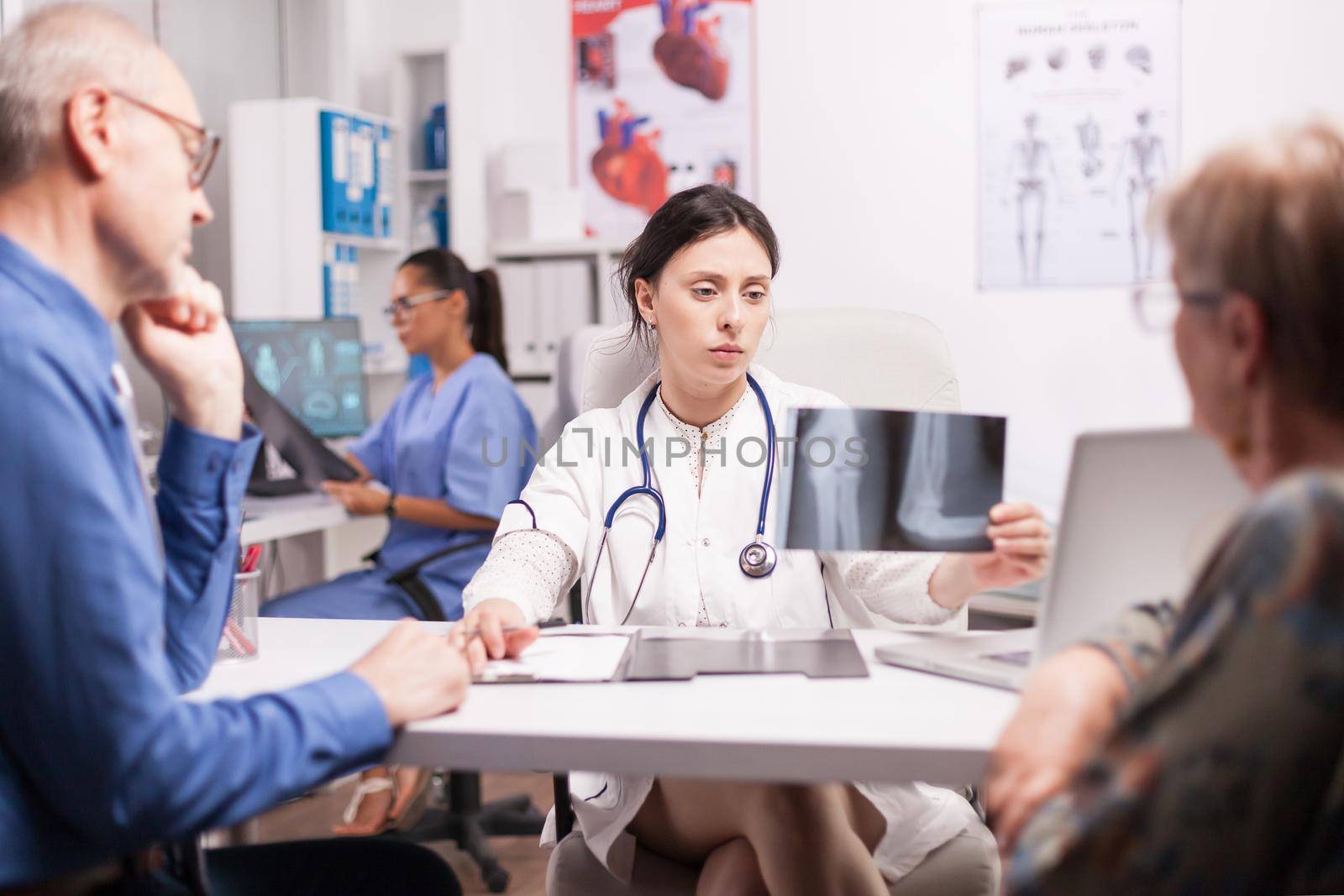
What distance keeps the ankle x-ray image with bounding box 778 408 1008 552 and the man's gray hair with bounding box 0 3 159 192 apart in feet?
2.26

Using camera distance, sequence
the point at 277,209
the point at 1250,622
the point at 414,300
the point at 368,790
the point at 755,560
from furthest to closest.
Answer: the point at 277,209 → the point at 414,300 → the point at 368,790 → the point at 755,560 → the point at 1250,622

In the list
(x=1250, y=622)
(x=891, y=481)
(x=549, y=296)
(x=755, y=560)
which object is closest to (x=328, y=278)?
(x=549, y=296)

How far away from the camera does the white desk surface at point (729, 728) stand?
967mm

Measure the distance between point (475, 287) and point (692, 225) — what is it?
1651 mm

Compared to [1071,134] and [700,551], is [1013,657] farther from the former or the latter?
[1071,134]

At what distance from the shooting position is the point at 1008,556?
4.29 ft

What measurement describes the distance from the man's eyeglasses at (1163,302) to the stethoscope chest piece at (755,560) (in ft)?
2.90

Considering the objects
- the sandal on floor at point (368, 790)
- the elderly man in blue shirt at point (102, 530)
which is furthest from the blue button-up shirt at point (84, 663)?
the sandal on floor at point (368, 790)

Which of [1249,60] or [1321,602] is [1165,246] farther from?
[1249,60]

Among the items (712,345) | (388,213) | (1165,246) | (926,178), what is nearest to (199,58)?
(388,213)

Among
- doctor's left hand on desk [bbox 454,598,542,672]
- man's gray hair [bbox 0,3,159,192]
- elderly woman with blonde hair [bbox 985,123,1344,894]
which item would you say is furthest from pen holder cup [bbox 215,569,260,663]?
elderly woman with blonde hair [bbox 985,123,1344,894]

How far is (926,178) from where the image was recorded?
407 cm

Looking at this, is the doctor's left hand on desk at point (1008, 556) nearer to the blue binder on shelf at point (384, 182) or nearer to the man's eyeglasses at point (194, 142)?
the man's eyeglasses at point (194, 142)

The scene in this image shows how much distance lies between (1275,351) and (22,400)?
83 centimetres
